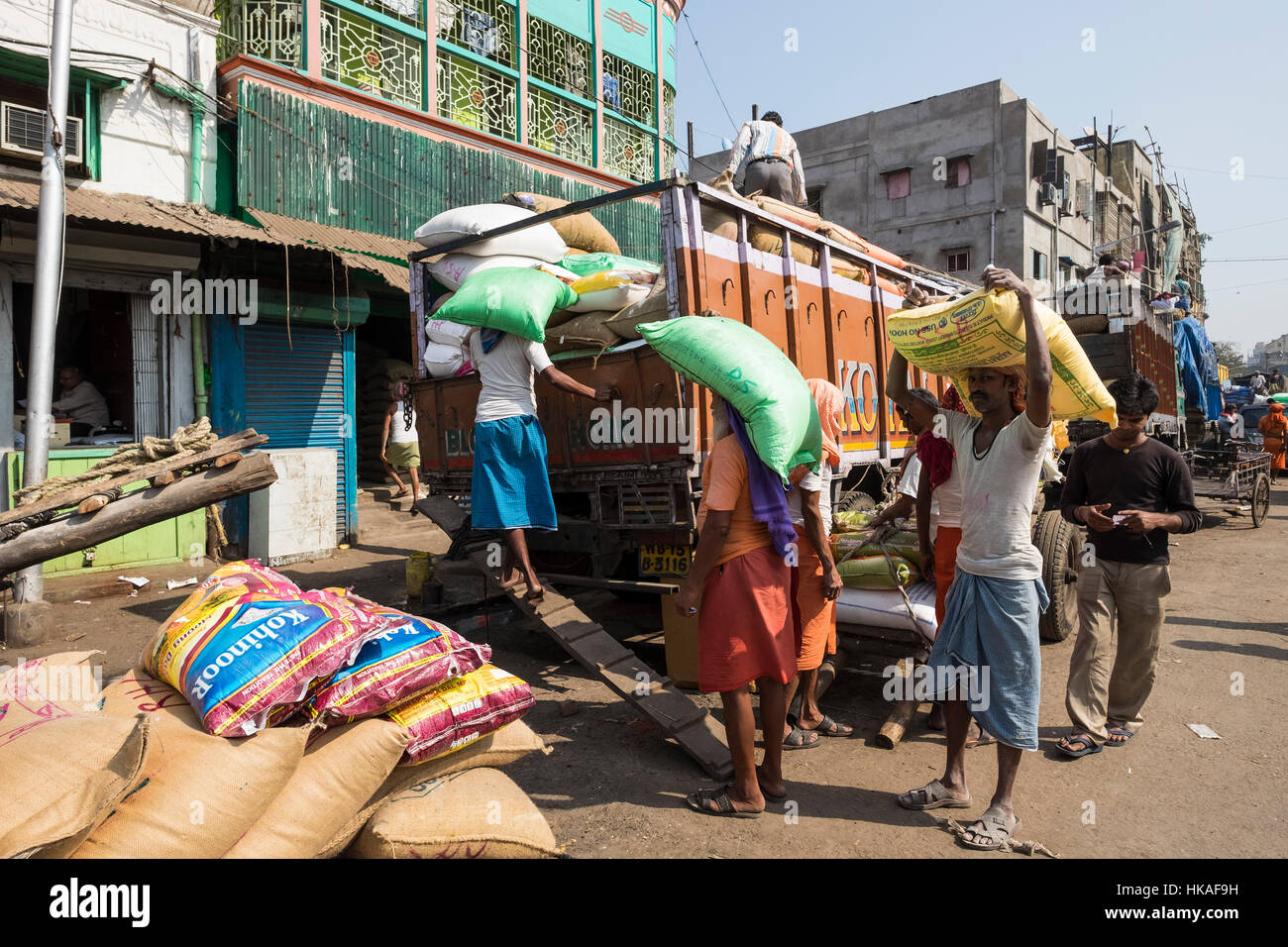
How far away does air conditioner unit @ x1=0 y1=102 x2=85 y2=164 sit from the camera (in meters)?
6.66

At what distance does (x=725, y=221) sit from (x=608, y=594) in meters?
3.46

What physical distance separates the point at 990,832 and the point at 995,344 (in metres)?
1.81

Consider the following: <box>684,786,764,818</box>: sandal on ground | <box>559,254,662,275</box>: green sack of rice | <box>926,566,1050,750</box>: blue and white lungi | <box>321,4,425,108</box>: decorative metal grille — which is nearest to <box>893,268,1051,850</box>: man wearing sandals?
<box>926,566,1050,750</box>: blue and white lungi

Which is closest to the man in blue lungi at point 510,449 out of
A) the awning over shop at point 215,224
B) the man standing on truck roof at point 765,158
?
the man standing on truck roof at point 765,158

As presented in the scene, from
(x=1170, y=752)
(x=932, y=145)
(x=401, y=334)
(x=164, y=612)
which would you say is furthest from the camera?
(x=932, y=145)

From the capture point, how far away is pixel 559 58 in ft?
40.3

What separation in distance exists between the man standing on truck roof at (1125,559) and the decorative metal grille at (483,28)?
10.2 metres

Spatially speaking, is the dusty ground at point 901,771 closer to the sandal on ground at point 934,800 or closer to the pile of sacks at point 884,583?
the sandal on ground at point 934,800

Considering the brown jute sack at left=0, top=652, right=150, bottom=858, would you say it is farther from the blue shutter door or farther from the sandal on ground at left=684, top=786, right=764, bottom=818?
the blue shutter door

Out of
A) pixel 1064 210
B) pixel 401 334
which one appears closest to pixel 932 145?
pixel 1064 210

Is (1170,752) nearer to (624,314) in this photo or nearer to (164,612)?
(624,314)

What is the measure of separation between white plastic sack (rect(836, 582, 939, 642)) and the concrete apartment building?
21500 mm

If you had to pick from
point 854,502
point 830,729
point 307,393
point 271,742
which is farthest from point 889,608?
point 307,393
